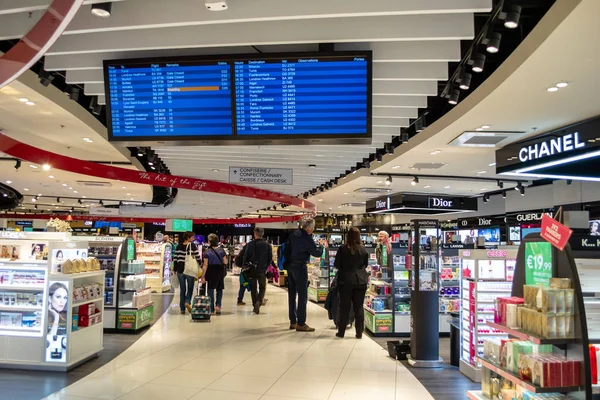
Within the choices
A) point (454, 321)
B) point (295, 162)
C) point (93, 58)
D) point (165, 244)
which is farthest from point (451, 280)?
point (165, 244)

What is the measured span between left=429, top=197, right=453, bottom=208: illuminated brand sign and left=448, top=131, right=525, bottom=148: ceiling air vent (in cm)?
666

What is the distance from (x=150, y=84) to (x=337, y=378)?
3.58m

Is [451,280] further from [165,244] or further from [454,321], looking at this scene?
[165,244]

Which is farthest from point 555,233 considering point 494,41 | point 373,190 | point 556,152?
point 373,190

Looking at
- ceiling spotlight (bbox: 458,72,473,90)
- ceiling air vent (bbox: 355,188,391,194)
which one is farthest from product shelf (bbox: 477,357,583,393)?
ceiling air vent (bbox: 355,188,391,194)

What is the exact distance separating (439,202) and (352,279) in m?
7.23

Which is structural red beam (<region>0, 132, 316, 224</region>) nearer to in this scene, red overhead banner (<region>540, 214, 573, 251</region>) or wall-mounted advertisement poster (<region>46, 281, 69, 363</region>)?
wall-mounted advertisement poster (<region>46, 281, 69, 363</region>)

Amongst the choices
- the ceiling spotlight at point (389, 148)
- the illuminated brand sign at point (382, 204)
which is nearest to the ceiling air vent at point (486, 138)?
the ceiling spotlight at point (389, 148)

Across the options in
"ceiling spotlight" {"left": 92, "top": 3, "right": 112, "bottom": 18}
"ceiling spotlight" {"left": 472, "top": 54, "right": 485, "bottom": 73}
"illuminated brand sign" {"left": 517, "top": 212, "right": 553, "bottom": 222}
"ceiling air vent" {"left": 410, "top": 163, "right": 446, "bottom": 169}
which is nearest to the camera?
"ceiling spotlight" {"left": 92, "top": 3, "right": 112, "bottom": 18}

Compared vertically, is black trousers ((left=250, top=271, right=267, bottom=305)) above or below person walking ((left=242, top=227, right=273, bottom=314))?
below

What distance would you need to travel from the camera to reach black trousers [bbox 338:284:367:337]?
7.61 metres

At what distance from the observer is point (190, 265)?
1020 cm

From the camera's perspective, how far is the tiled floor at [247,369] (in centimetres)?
482

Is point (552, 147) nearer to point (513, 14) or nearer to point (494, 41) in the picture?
point (494, 41)
